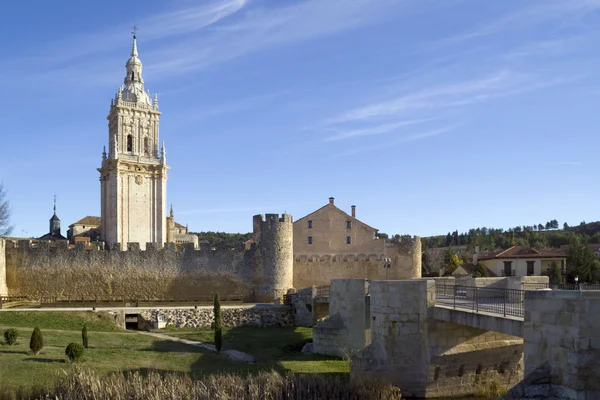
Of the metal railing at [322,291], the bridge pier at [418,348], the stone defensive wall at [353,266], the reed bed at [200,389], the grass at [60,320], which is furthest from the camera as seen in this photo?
the stone defensive wall at [353,266]

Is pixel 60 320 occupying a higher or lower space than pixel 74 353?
lower

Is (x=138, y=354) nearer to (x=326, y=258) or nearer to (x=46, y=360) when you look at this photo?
(x=46, y=360)

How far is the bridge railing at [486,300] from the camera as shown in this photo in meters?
17.5

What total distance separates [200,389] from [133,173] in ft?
120

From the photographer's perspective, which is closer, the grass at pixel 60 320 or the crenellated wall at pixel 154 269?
the grass at pixel 60 320

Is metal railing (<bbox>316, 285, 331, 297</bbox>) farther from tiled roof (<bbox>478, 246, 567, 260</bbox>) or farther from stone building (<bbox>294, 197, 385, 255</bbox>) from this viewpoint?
tiled roof (<bbox>478, 246, 567, 260</bbox>)

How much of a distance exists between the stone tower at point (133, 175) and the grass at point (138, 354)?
56.5 ft

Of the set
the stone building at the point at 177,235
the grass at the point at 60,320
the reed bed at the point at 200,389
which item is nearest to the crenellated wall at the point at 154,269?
the grass at the point at 60,320

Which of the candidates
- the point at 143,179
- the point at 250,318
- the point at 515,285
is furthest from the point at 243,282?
the point at 515,285

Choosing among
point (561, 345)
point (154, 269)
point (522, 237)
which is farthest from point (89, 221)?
point (522, 237)

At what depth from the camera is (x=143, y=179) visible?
1962 inches

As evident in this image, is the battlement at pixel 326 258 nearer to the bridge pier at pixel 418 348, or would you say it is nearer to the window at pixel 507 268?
the window at pixel 507 268

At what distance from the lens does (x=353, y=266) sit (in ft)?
148

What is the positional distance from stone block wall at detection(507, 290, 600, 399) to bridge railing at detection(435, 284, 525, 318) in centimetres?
193
